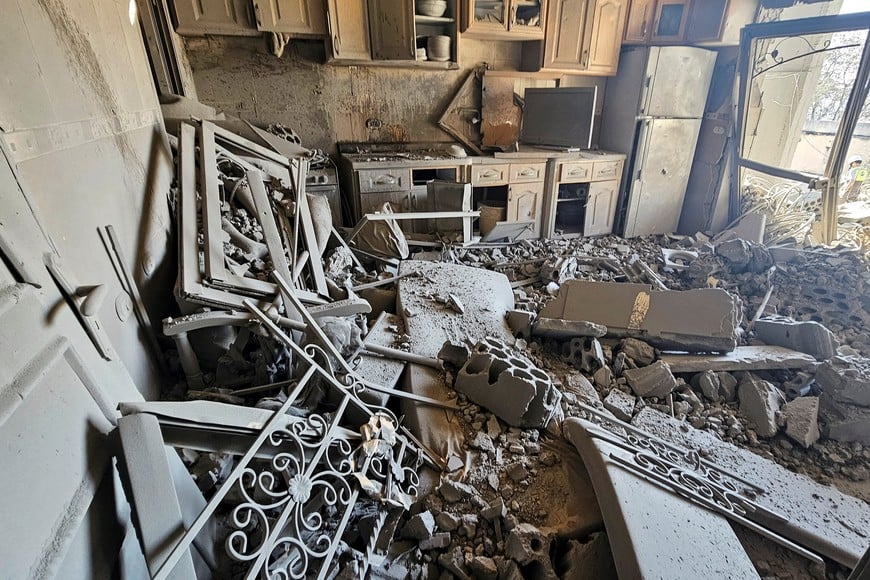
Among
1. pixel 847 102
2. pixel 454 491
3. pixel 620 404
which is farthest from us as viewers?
pixel 847 102

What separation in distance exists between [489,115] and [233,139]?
278 centimetres

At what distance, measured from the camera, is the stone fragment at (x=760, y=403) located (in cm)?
204

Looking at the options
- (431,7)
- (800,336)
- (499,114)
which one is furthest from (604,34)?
(800,336)

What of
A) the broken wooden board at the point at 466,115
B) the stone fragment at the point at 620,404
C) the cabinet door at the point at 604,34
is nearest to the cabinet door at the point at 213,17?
the broken wooden board at the point at 466,115

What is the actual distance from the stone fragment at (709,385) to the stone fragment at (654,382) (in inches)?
7.1

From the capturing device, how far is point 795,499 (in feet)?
5.34

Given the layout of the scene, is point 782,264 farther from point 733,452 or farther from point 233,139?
point 233,139

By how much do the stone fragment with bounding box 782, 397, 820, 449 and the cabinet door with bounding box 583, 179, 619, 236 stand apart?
115 inches

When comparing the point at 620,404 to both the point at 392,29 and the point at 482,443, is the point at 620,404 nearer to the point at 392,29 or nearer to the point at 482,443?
the point at 482,443

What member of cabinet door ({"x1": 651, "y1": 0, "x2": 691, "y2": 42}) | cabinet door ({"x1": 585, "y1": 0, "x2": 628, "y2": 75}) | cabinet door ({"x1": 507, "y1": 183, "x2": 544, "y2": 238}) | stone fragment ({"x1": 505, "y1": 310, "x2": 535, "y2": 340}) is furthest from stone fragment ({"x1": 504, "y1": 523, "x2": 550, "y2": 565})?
cabinet door ({"x1": 651, "y1": 0, "x2": 691, "y2": 42})

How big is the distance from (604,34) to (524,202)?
1.89 m

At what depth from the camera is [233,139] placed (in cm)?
285

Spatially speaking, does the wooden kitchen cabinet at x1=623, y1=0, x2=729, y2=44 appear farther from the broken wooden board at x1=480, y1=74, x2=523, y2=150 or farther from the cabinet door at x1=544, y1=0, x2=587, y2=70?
the broken wooden board at x1=480, y1=74, x2=523, y2=150

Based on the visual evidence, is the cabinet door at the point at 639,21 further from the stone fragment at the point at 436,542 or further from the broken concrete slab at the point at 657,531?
the stone fragment at the point at 436,542
